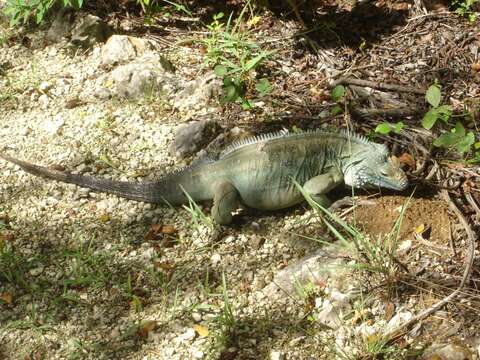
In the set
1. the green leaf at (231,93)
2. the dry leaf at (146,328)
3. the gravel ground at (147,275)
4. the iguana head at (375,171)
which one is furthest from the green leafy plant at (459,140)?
the dry leaf at (146,328)

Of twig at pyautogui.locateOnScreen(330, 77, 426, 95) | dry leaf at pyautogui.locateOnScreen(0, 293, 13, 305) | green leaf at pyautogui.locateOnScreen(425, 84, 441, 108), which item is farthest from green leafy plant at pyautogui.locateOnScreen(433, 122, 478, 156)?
dry leaf at pyautogui.locateOnScreen(0, 293, 13, 305)

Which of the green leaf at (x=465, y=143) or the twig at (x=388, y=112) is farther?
the twig at (x=388, y=112)

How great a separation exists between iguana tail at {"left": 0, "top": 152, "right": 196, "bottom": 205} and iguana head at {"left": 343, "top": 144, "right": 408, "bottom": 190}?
44.6 inches

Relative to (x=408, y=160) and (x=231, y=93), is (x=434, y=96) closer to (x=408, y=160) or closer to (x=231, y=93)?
(x=408, y=160)

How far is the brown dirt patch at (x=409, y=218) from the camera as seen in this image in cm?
Result: 384

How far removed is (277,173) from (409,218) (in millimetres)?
907

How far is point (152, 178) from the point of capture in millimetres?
4516

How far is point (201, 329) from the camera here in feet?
11.5

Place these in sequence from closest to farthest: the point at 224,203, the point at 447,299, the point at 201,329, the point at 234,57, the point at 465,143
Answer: the point at 447,299 < the point at 201,329 < the point at 465,143 < the point at 224,203 < the point at 234,57

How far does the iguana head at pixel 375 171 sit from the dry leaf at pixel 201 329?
1.43 meters

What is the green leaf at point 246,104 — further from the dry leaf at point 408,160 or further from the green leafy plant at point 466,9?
Result: the green leafy plant at point 466,9

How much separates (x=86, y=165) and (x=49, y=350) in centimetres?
160

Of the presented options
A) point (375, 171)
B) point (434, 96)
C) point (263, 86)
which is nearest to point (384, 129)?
point (375, 171)

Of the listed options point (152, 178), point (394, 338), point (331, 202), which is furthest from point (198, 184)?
point (394, 338)
